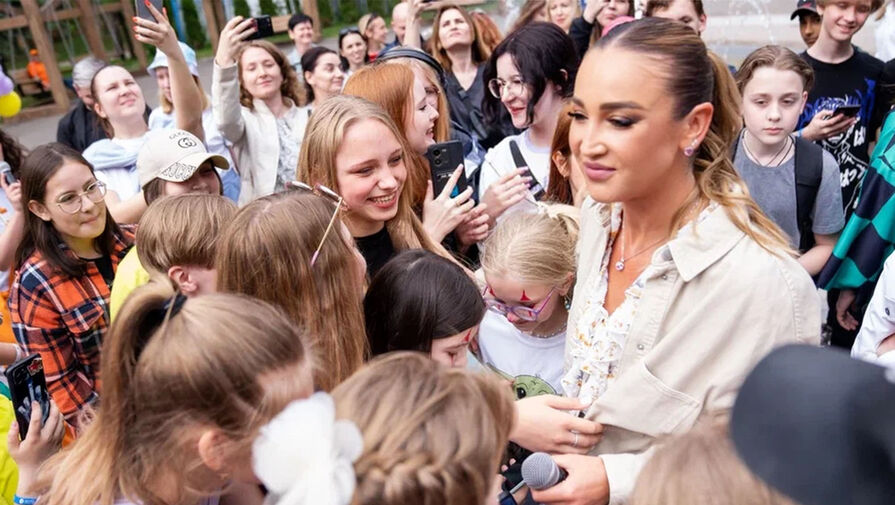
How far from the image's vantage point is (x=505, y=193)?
246 centimetres

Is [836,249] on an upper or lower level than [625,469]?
lower

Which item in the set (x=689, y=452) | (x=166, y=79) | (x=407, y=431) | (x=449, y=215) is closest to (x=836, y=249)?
(x=449, y=215)

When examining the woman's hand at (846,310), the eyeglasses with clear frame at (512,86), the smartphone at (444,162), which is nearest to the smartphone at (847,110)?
the woman's hand at (846,310)

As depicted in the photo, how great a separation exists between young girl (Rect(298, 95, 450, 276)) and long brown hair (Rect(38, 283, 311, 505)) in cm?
84

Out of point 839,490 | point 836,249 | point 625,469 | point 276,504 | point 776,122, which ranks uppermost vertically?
point 839,490

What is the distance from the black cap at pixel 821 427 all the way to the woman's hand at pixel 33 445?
1618 mm

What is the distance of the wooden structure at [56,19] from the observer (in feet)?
30.3

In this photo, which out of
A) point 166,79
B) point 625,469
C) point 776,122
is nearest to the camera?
point 625,469

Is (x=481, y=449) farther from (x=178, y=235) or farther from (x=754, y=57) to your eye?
(x=754, y=57)

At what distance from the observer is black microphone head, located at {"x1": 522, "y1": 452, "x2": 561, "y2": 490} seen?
4.46 ft

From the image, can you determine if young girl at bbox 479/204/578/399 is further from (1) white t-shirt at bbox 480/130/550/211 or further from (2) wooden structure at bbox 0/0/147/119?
(2) wooden structure at bbox 0/0/147/119

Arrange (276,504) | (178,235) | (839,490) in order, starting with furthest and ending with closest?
(178,235)
(276,504)
(839,490)

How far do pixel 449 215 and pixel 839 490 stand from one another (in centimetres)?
181

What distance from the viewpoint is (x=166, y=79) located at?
4391mm
